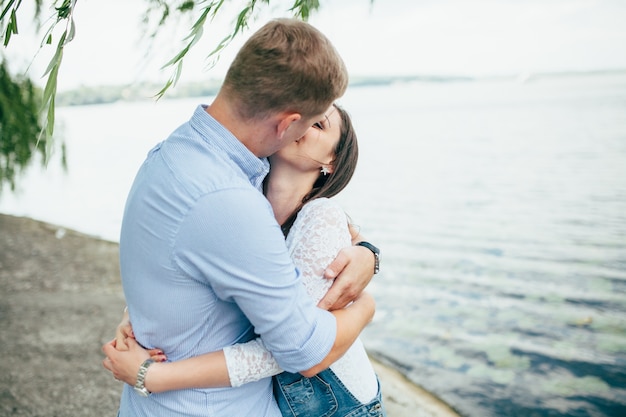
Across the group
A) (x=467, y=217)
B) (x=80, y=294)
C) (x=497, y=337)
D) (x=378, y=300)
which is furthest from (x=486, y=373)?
(x=467, y=217)

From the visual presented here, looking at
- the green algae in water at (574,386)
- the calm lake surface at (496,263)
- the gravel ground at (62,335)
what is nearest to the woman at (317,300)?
the calm lake surface at (496,263)

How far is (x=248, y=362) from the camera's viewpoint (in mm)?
1548

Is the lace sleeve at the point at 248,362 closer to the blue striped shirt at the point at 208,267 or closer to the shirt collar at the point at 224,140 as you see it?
the blue striped shirt at the point at 208,267

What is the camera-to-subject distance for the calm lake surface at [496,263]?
516 cm

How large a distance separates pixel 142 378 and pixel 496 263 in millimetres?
7163

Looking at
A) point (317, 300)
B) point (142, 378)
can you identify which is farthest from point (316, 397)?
Result: point (142, 378)

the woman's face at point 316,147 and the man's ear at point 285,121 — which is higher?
the man's ear at point 285,121

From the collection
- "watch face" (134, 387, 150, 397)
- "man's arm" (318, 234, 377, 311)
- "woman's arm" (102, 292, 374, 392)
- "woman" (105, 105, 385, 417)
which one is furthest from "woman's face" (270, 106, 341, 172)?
"watch face" (134, 387, 150, 397)

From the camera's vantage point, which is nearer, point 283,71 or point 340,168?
point 283,71

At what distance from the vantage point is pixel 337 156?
6.91 feet

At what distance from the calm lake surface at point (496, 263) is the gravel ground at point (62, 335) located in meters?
0.88

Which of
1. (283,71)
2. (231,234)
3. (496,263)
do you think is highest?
(283,71)

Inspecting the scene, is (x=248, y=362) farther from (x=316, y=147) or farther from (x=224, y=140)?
(x=316, y=147)

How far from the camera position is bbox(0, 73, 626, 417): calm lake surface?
516cm
